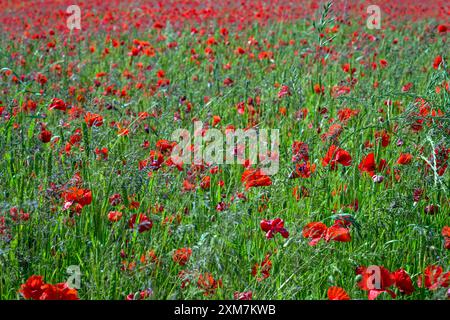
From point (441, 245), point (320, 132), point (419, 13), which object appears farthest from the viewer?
point (419, 13)

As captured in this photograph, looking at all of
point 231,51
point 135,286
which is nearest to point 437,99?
point 135,286

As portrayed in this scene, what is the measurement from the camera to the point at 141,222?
1.93 meters

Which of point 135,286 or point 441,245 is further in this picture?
point 441,245

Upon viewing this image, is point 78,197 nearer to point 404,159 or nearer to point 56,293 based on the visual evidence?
point 56,293

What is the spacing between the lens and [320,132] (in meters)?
2.98

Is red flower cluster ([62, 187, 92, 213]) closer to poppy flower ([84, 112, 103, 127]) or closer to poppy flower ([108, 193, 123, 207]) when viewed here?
poppy flower ([108, 193, 123, 207])

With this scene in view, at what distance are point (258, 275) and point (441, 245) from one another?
2.17 ft

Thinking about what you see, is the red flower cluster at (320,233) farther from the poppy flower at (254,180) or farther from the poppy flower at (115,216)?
the poppy flower at (115,216)

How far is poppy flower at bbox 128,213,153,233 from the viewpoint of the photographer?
6.16 feet

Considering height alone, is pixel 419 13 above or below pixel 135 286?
above

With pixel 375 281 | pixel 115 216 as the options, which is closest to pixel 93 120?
pixel 115 216

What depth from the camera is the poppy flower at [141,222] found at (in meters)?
1.88

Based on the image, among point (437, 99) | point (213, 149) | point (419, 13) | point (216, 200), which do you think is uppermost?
point (419, 13)
